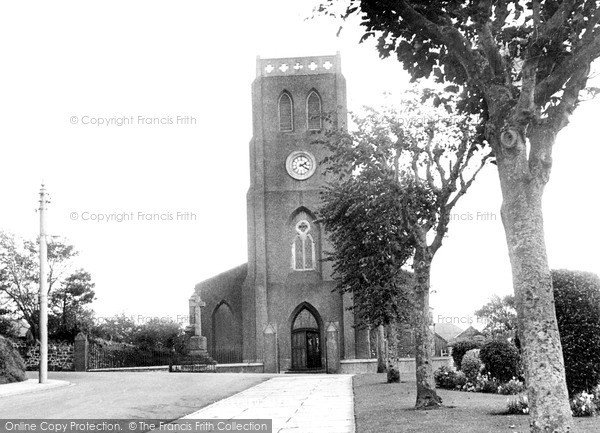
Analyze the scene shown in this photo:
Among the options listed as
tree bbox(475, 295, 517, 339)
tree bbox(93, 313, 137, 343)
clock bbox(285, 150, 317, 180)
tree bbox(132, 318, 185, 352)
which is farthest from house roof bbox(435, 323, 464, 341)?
clock bbox(285, 150, 317, 180)

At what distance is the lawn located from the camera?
11.2 metres

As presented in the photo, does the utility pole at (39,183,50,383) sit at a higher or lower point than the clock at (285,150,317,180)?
lower

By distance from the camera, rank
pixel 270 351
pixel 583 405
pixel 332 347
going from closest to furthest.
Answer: pixel 583 405 → pixel 332 347 → pixel 270 351

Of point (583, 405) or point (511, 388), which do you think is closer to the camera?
point (583, 405)

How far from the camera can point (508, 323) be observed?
80312 millimetres

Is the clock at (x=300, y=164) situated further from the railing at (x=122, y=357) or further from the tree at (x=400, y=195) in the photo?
the tree at (x=400, y=195)

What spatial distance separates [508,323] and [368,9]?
7623 centimetres

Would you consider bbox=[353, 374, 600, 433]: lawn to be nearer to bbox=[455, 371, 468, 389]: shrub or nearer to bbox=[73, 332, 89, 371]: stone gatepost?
bbox=[455, 371, 468, 389]: shrub

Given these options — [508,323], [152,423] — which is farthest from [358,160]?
[508,323]

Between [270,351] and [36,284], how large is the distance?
51.0 feet

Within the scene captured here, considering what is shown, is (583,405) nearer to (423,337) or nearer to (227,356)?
(423,337)

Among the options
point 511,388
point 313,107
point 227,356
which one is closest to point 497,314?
point 313,107

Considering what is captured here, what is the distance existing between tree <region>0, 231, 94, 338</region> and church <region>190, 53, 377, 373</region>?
737cm

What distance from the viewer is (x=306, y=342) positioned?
155 feet
